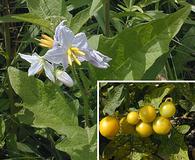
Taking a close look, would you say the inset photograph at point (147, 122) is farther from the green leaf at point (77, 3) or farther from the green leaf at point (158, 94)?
the green leaf at point (77, 3)

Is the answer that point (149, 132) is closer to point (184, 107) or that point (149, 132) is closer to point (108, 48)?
point (184, 107)

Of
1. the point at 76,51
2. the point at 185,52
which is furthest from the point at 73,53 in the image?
the point at 185,52

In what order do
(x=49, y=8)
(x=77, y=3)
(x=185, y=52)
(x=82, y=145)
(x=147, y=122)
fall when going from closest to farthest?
1. (x=147, y=122)
2. (x=82, y=145)
3. (x=49, y=8)
4. (x=77, y=3)
5. (x=185, y=52)

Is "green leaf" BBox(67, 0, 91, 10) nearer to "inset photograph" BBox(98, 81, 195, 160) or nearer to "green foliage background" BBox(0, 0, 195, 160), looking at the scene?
"green foliage background" BBox(0, 0, 195, 160)

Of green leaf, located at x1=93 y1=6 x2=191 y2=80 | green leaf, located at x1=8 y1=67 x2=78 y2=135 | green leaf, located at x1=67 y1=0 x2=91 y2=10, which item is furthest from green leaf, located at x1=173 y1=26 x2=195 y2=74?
green leaf, located at x1=8 y1=67 x2=78 y2=135

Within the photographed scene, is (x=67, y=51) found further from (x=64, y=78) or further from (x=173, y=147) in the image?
(x=173, y=147)

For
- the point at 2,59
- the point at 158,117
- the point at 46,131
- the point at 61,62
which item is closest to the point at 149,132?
the point at 158,117
